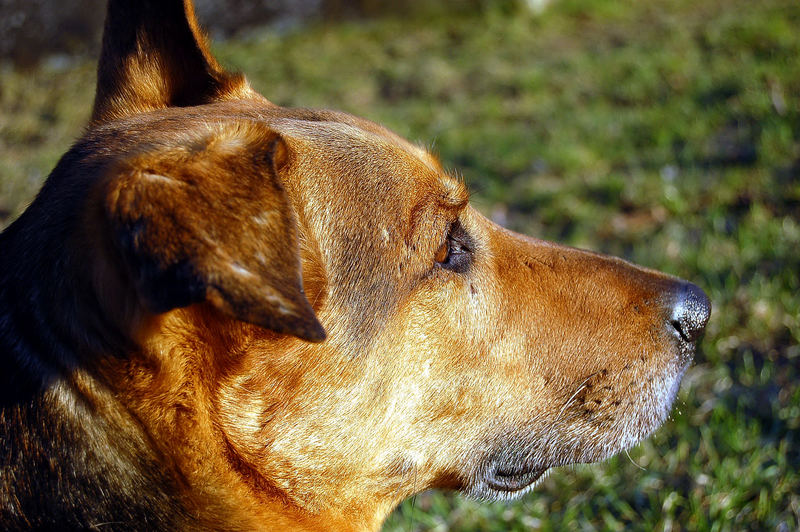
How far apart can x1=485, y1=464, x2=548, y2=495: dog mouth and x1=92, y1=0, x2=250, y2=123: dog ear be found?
1.86 metres

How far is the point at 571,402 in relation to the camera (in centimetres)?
263

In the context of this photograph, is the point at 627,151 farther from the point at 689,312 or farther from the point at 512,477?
the point at 512,477

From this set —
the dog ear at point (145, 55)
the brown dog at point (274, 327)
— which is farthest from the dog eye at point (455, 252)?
the dog ear at point (145, 55)

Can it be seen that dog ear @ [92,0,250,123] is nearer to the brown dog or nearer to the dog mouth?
the brown dog

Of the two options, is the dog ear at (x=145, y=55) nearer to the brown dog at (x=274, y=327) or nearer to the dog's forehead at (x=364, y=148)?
the brown dog at (x=274, y=327)

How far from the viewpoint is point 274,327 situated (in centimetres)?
163

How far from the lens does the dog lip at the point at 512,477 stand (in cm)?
270

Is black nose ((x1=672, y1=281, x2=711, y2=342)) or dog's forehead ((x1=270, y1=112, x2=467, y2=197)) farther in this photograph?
black nose ((x1=672, y1=281, x2=711, y2=342))

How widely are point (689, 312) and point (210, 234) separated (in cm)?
185

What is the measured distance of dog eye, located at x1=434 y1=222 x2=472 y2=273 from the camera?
8.23ft

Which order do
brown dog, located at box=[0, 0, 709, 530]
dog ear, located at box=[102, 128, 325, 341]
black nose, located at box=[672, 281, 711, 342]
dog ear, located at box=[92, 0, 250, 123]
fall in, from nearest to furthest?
dog ear, located at box=[102, 128, 325, 341] → brown dog, located at box=[0, 0, 709, 530] → black nose, located at box=[672, 281, 711, 342] → dog ear, located at box=[92, 0, 250, 123]

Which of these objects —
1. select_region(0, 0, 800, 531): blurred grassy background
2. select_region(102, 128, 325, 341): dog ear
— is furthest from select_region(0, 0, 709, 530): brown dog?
select_region(0, 0, 800, 531): blurred grassy background

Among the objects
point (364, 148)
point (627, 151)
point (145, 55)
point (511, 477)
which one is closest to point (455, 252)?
point (364, 148)

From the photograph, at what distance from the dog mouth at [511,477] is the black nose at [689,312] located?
0.73 meters
